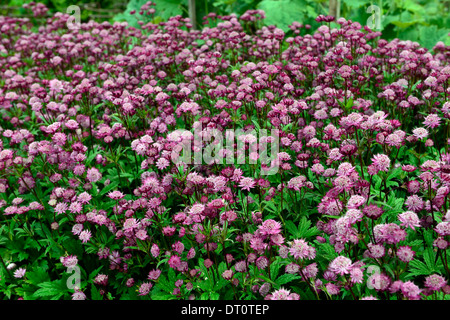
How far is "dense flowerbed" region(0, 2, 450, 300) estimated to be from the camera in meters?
2.18

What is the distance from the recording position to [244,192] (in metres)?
3.24

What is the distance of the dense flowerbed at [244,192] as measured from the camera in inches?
→ 85.7

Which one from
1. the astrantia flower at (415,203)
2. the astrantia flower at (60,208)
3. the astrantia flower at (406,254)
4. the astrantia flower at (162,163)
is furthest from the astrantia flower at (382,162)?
the astrantia flower at (60,208)

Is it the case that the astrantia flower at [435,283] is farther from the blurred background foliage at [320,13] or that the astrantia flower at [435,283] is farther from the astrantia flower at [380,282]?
the blurred background foliage at [320,13]

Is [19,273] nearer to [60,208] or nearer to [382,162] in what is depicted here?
[60,208]

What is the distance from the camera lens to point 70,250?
3029 millimetres

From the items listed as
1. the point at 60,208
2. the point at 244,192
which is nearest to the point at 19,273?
the point at 60,208

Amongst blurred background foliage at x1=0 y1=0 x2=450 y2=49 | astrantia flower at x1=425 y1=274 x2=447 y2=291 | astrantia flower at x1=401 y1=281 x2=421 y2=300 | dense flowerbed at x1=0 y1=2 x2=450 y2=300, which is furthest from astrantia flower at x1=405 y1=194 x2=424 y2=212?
blurred background foliage at x1=0 y1=0 x2=450 y2=49

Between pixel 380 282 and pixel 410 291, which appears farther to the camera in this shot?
pixel 380 282

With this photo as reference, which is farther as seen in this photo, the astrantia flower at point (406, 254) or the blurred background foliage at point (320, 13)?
the blurred background foliage at point (320, 13)

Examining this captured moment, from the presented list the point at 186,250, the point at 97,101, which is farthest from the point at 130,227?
the point at 97,101

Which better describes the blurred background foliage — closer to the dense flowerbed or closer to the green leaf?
the dense flowerbed

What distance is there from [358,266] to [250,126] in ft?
5.30

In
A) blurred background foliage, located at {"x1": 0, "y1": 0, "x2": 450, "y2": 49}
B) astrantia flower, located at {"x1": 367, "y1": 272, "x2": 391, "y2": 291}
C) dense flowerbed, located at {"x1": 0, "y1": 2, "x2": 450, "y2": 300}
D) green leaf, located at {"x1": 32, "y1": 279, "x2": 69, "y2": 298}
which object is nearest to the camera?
astrantia flower, located at {"x1": 367, "y1": 272, "x2": 391, "y2": 291}
